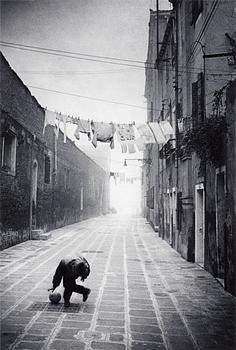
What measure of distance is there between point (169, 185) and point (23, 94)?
22.3 ft

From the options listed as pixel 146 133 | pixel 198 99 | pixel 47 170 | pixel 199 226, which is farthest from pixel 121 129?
pixel 47 170

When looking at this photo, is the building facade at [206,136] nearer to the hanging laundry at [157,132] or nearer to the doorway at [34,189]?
the hanging laundry at [157,132]

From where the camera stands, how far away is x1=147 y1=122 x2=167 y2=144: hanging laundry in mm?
11109

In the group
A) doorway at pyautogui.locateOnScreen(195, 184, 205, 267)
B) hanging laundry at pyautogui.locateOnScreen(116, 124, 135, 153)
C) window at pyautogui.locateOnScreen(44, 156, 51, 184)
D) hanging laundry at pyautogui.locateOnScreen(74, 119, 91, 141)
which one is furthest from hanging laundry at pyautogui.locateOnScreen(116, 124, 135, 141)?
window at pyautogui.locateOnScreen(44, 156, 51, 184)

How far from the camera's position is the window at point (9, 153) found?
1196 centimetres

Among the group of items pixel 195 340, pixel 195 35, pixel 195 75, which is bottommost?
pixel 195 340

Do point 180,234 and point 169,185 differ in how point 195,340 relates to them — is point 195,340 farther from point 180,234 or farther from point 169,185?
point 169,185

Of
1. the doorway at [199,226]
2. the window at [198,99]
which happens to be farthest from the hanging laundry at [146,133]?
the doorway at [199,226]

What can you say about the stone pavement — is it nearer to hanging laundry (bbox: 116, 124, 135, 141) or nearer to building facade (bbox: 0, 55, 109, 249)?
building facade (bbox: 0, 55, 109, 249)

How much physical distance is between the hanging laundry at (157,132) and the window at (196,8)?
10.6 feet

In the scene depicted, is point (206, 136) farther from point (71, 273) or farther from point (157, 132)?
point (71, 273)

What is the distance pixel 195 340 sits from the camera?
4285 millimetres

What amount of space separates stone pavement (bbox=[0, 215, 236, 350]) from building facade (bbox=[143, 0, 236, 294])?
85 centimetres

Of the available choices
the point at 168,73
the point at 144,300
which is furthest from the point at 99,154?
the point at 144,300
